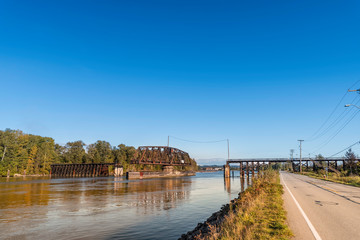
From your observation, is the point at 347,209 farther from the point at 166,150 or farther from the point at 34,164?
the point at 34,164

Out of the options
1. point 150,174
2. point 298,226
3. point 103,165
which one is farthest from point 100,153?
point 298,226

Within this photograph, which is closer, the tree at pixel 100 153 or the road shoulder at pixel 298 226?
the road shoulder at pixel 298 226

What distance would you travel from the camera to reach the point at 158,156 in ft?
416

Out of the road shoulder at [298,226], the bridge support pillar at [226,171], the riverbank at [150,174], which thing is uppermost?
the road shoulder at [298,226]

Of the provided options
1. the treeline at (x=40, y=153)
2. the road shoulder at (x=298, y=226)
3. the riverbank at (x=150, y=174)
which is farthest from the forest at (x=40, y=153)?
the road shoulder at (x=298, y=226)

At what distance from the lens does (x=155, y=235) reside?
14.2m

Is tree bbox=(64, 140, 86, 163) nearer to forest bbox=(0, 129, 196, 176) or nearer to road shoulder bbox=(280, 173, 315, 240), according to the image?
forest bbox=(0, 129, 196, 176)

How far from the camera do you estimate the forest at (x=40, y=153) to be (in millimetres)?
100375

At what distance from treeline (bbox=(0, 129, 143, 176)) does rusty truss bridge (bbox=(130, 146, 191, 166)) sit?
35.0 metres

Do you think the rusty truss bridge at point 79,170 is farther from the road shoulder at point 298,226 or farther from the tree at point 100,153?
the road shoulder at point 298,226

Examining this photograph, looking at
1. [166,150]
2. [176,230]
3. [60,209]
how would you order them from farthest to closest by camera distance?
1. [166,150]
2. [60,209]
3. [176,230]

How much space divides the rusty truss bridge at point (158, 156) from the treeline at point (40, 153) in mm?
35021

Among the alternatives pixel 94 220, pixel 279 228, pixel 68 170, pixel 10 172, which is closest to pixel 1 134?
pixel 10 172

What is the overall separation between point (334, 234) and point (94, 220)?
662 inches
